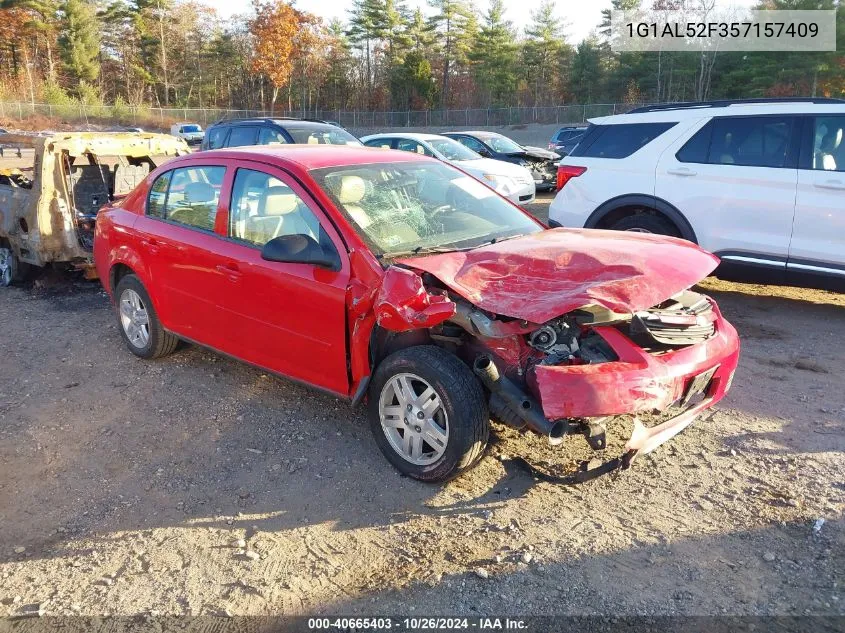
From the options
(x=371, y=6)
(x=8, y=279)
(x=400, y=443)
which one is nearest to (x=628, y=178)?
(x=400, y=443)

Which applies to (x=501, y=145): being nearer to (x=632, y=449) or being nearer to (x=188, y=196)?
(x=188, y=196)

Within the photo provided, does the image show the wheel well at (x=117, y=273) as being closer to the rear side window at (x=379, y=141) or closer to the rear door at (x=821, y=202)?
the rear door at (x=821, y=202)

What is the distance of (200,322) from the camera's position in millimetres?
4844

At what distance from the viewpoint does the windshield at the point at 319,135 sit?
444 inches

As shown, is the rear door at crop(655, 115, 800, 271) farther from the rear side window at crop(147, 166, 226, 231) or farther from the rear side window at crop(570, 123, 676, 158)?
the rear side window at crop(147, 166, 226, 231)

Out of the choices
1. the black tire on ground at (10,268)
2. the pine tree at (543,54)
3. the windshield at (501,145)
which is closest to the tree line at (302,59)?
the pine tree at (543,54)

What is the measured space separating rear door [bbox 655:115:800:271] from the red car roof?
300cm

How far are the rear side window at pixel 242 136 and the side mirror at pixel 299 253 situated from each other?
8.32 meters

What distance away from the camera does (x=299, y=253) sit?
3.79 meters

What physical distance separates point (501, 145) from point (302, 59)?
48.4 m

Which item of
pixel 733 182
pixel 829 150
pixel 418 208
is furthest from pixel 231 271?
pixel 829 150

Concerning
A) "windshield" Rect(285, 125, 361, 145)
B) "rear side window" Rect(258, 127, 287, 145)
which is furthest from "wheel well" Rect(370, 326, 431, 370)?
"rear side window" Rect(258, 127, 287, 145)

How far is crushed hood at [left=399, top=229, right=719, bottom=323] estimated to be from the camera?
3.21 metres

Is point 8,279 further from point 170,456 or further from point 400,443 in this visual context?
point 400,443
